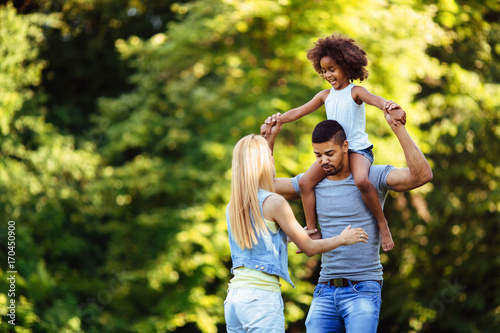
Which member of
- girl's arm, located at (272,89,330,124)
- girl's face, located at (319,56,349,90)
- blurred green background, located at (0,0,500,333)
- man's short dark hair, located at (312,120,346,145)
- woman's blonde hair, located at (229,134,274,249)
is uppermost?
girl's face, located at (319,56,349,90)

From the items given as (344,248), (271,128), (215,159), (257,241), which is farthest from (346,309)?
(215,159)

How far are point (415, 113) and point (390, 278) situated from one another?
3.72 meters

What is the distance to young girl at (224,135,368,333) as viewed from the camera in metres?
2.39

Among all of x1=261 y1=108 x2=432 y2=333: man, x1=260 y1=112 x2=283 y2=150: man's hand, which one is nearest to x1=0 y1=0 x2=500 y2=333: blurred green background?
x1=260 y1=112 x2=283 y2=150: man's hand

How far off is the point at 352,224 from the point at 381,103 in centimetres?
61

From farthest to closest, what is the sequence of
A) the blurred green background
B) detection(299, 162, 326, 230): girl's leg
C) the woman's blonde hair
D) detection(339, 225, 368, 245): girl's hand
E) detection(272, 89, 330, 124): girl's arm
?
the blurred green background, detection(272, 89, 330, 124): girl's arm, detection(299, 162, 326, 230): girl's leg, the woman's blonde hair, detection(339, 225, 368, 245): girl's hand

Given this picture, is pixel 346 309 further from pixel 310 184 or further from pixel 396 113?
pixel 396 113

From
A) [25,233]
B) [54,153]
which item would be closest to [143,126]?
[54,153]

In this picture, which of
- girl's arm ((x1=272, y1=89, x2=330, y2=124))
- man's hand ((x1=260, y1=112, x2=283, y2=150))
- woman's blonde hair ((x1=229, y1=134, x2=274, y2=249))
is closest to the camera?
woman's blonde hair ((x1=229, y1=134, x2=274, y2=249))

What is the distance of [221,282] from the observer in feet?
29.0

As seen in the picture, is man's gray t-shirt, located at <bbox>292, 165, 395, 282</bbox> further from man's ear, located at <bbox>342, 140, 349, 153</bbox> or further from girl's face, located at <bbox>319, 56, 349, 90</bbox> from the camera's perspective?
girl's face, located at <bbox>319, 56, 349, 90</bbox>

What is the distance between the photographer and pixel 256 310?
2.38m

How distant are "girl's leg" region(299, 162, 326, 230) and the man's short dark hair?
0.72 feet

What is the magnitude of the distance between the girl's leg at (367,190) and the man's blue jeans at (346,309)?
0.23 m
